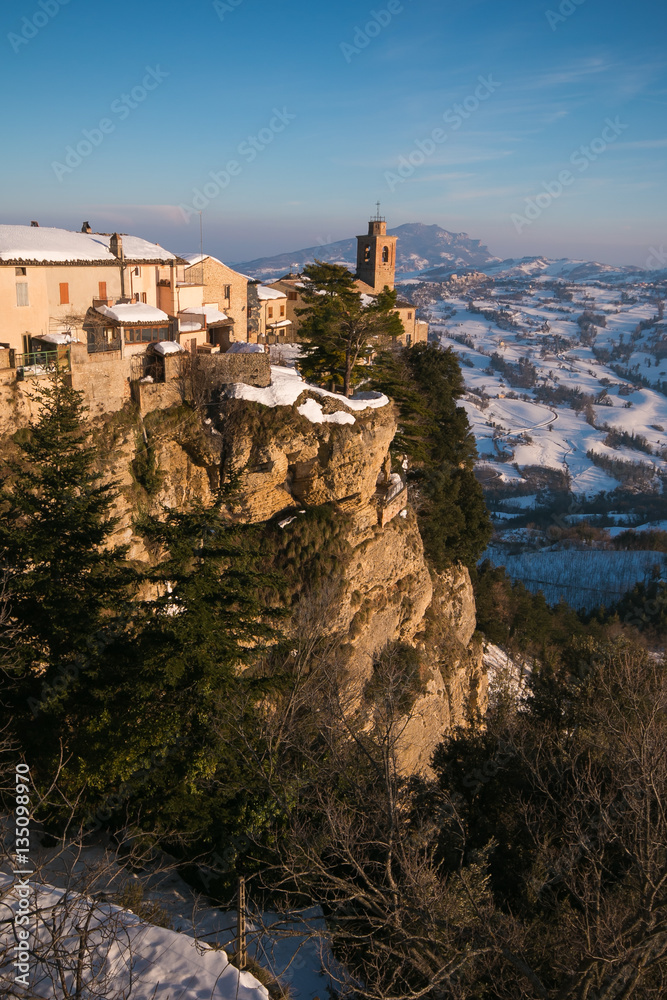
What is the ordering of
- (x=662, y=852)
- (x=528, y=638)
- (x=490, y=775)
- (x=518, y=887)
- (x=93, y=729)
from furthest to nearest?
(x=528, y=638)
(x=490, y=775)
(x=518, y=887)
(x=93, y=729)
(x=662, y=852)

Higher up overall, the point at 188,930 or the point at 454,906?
the point at 454,906

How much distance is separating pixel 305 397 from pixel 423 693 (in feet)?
38.8

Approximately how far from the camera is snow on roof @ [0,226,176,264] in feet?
72.9

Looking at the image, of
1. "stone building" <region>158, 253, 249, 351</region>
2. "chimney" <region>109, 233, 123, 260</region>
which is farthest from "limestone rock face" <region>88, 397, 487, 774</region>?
"chimney" <region>109, 233, 123, 260</region>

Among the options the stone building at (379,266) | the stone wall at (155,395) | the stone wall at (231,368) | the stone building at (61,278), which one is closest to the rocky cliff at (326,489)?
the stone wall at (155,395)

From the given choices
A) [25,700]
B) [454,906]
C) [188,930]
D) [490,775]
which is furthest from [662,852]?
[25,700]

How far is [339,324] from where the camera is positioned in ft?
80.6

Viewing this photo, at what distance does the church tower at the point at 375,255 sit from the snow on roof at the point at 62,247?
25741 mm

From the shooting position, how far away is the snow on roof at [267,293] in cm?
3869

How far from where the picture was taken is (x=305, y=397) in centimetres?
2281

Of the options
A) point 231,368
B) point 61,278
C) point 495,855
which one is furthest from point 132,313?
point 495,855

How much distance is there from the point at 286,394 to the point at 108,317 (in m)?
7.17

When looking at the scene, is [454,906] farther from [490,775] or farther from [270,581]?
[270,581]

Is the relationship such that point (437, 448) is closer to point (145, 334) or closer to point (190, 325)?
point (190, 325)
